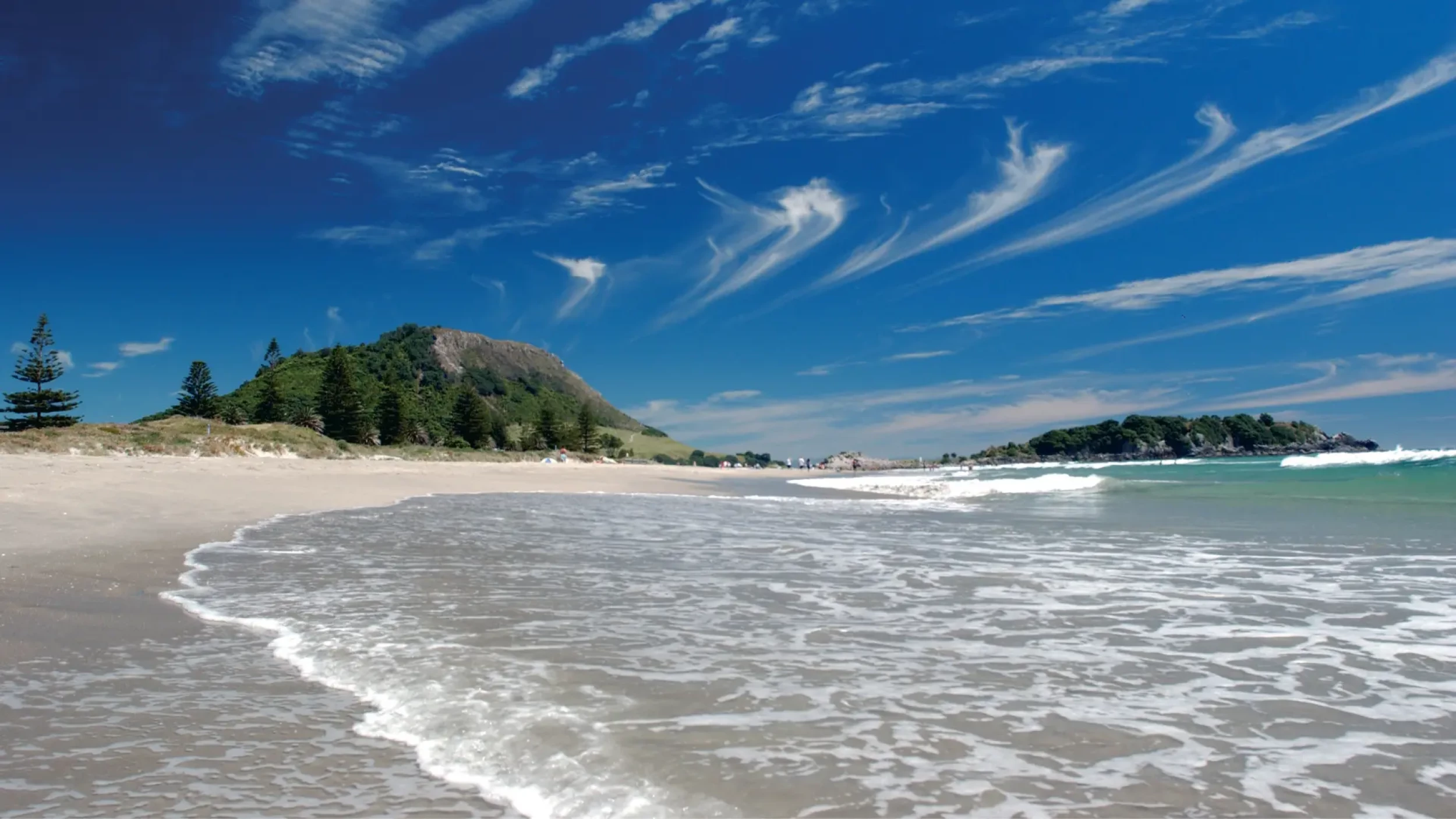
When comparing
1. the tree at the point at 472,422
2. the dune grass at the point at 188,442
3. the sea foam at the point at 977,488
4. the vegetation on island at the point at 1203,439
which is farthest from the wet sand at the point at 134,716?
the vegetation on island at the point at 1203,439

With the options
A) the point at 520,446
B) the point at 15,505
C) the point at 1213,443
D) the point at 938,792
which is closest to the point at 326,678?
the point at 938,792

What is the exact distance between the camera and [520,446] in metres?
90.0

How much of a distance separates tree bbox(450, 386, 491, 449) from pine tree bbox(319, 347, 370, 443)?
12.5m

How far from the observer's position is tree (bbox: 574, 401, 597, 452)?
95625 mm

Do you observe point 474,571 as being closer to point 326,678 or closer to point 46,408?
point 326,678

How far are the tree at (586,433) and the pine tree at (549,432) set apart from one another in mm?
4437

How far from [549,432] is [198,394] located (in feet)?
117

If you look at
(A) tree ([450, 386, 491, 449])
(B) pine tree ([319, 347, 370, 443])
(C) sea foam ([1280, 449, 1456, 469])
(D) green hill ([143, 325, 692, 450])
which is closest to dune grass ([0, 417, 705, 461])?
(B) pine tree ([319, 347, 370, 443])

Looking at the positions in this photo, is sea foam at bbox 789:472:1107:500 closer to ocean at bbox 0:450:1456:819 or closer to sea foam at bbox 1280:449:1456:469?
ocean at bbox 0:450:1456:819

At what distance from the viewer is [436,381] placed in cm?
15575

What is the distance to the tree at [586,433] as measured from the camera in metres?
95.6

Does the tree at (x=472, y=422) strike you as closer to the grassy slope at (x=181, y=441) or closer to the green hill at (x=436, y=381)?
the green hill at (x=436, y=381)

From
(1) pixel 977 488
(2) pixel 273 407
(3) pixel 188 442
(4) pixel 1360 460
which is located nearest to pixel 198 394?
(2) pixel 273 407

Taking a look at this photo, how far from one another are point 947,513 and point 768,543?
Result: 8055 millimetres
